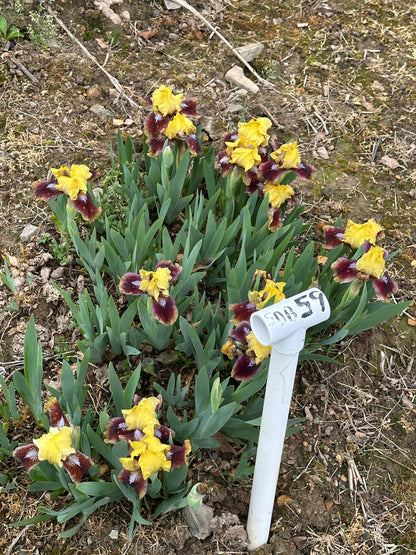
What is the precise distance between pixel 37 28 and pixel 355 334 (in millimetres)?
2778

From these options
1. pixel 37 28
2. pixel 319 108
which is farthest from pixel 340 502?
pixel 37 28

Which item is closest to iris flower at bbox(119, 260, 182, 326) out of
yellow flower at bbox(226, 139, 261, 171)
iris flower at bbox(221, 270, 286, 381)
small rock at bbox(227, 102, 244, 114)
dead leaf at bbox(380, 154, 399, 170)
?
iris flower at bbox(221, 270, 286, 381)

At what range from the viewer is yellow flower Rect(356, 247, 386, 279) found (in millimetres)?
2244

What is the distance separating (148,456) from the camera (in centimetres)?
180

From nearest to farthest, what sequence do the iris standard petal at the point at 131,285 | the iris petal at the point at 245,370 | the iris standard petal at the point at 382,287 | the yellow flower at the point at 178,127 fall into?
the iris petal at the point at 245,370
the iris standard petal at the point at 131,285
the iris standard petal at the point at 382,287
the yellow flower at the point at 178,127

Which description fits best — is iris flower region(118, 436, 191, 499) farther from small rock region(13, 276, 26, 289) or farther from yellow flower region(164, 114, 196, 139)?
yellow flower region(164, 114, 196, 139)

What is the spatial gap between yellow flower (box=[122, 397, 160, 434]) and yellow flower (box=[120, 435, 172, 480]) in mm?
50

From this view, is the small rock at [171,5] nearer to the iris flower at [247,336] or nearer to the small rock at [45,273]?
the small rock at [45,273]

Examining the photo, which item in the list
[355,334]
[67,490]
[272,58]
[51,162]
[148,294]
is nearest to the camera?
[67,490]

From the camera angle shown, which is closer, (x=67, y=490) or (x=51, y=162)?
(x=67, y=490)

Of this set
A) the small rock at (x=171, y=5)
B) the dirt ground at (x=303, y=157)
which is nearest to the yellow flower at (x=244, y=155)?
the dirt ground at (x=303, y=157)

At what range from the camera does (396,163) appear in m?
3.61

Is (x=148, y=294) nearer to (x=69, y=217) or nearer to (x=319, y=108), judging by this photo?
(x=69, y=217)

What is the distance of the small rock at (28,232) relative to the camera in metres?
2.92
